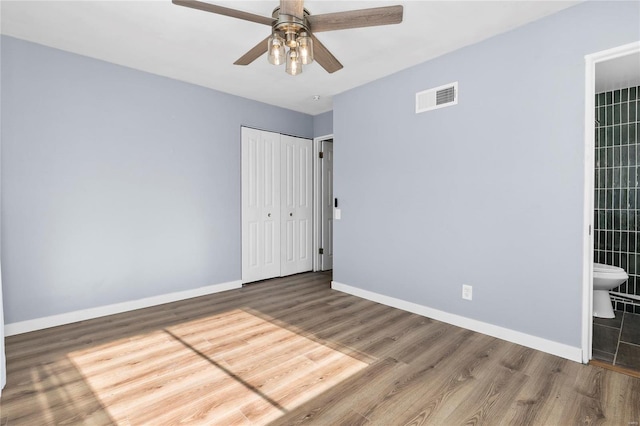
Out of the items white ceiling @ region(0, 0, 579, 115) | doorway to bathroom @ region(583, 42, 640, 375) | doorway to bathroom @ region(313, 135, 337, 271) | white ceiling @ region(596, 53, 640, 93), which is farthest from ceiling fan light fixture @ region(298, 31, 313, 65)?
doorway to bathroom @ region(313, 135, 337, 271)

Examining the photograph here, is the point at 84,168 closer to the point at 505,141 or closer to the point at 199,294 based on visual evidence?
the point at 199,294

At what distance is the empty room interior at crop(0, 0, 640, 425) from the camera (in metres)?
2.00

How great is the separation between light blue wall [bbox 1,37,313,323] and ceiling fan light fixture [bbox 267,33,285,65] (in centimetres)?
225

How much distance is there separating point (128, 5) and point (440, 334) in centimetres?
358

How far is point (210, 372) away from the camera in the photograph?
7.26 feet

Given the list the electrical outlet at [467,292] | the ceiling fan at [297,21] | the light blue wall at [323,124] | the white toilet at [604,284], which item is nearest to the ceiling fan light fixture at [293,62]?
the ceiling fan at [297,21]

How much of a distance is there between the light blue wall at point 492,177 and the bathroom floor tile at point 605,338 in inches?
16.1

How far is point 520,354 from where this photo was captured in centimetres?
244

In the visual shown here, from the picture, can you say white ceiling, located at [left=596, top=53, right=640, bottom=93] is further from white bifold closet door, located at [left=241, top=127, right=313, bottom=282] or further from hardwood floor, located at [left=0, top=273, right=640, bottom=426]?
white bifold closet door, located at [left=241, top=127, right=313, bottom=282]

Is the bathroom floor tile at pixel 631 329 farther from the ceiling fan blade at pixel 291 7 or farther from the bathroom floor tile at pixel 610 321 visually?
the ceiling fan blade at pixel 291 7

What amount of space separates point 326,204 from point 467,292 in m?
2.98

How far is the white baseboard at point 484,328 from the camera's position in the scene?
7.83 ft

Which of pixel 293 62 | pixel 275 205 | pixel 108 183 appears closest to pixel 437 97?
pixel 293 62

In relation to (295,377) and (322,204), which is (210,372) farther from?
(322,204)
